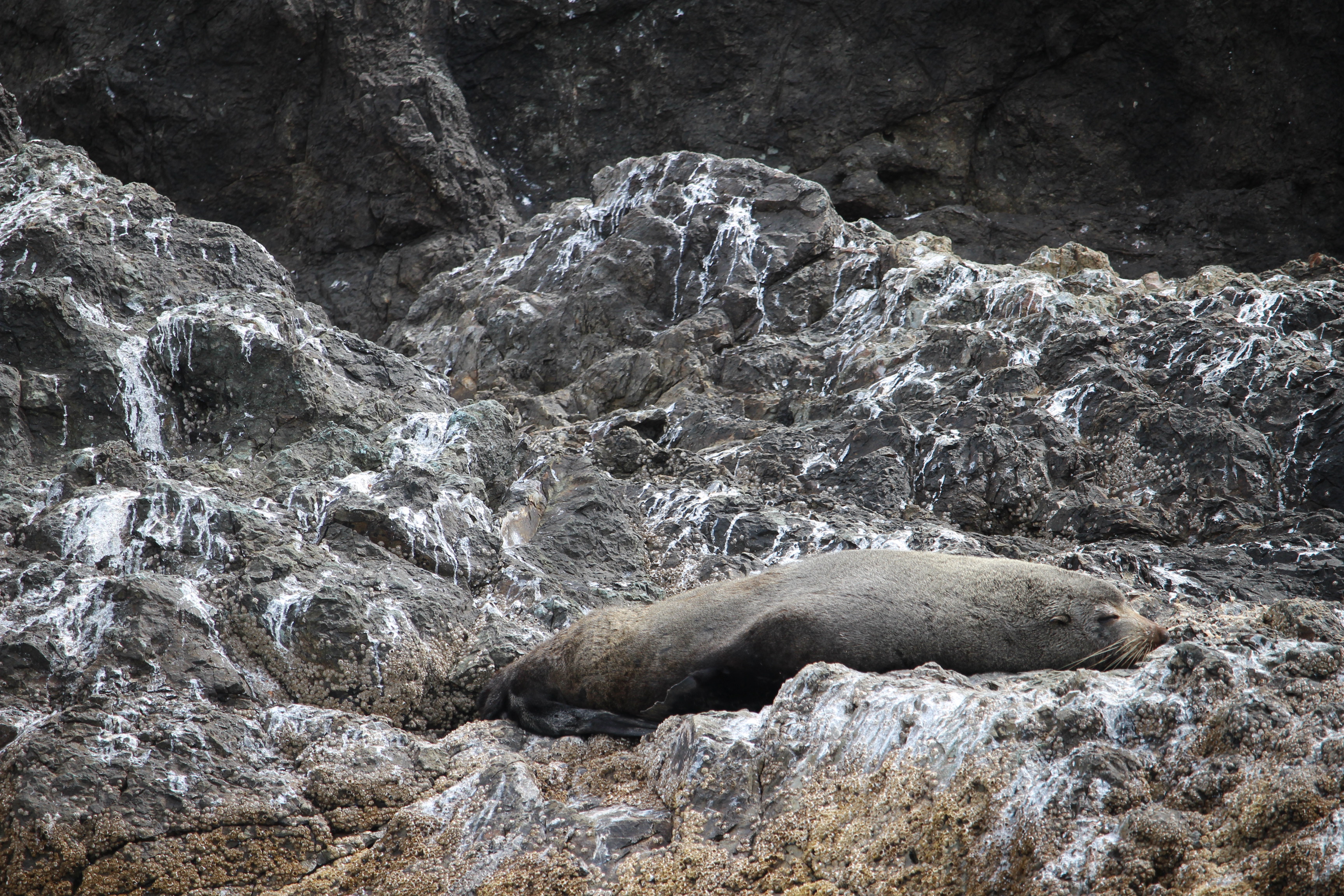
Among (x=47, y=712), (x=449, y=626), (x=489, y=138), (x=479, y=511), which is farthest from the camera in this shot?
(x=489, y=138)

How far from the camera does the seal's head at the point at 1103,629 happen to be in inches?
204

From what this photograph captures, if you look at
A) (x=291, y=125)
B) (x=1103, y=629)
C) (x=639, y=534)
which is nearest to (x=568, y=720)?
(x=639, y=534)

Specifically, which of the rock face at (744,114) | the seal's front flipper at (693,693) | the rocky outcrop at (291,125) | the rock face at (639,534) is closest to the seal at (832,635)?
the seal's front flipper at (693,693)

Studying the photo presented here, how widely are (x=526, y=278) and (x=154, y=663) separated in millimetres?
9195

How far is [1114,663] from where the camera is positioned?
17.0 ft

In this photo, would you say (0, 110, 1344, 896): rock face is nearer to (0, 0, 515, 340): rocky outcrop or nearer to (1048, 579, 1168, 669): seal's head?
(1048, 579, 1168, 669): seal's head

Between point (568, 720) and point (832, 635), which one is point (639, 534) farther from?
point (832, 635)

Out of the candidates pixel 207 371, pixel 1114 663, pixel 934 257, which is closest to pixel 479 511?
pixel 207 371

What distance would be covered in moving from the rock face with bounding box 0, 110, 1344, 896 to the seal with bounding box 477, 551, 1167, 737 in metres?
0.29

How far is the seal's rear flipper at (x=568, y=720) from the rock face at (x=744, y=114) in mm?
13329

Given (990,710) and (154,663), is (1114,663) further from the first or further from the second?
(154,663)

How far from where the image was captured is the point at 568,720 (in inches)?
230

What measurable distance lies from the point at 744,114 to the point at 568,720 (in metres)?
17.3

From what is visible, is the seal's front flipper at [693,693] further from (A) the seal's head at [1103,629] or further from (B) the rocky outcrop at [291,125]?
(B) the rocky outcrop at [291,125]
